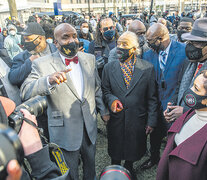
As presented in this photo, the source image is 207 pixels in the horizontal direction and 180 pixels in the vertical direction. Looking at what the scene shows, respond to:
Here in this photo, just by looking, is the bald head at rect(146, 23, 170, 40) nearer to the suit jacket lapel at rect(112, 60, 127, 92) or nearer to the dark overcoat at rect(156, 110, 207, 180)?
the suit jacket lapel at rect(112, 60, 127, 92)

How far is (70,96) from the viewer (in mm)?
2035

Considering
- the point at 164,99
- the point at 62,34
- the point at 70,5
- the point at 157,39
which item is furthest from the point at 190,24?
the point at 70,5

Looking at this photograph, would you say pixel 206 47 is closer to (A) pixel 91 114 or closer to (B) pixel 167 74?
(B) pixel 167 74

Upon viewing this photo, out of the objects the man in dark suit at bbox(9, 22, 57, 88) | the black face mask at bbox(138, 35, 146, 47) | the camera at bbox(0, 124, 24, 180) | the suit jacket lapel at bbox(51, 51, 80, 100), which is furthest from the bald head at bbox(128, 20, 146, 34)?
the camera at bbox(0, 124, 24, 180)

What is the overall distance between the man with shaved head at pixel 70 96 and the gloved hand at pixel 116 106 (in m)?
0.24


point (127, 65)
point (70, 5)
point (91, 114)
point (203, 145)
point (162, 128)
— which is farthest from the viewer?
point (70, 5)

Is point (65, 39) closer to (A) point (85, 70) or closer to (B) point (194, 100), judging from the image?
(A) point (85, 70)

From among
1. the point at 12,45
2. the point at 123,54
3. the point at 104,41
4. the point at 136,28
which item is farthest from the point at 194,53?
the point at 12,45

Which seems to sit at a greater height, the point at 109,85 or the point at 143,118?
the point at 109,85

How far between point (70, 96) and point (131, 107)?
83 cm

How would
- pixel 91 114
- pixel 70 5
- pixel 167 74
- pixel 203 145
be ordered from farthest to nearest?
pixel 70 5 → pixel 167 74 → pixel 91 114 → pixel 203 145

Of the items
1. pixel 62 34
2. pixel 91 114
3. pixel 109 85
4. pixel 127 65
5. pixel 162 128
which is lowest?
pixel 162 128

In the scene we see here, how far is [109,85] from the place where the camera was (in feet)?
8.32

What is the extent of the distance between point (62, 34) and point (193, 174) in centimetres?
184
